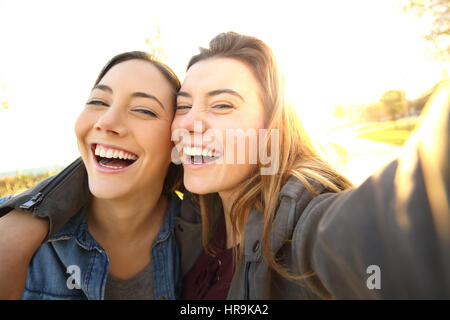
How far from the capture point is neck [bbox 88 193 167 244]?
6.69ft

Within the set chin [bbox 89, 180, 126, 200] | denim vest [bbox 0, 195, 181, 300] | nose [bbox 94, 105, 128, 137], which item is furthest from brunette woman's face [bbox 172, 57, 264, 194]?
denim vest [bbox 0, 195, 181, 300]

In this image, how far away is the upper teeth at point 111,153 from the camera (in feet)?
5.96

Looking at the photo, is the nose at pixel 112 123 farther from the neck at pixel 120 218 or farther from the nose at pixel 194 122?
the neck at pixel 120 218

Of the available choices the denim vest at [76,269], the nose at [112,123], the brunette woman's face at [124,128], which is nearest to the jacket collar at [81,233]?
the denim vest at [76,269]

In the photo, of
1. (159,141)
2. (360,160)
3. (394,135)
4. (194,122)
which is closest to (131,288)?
(159,141)

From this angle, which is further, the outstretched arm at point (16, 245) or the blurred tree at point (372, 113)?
the blurred tree at point (372, 113)

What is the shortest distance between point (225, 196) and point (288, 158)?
1.83 ft

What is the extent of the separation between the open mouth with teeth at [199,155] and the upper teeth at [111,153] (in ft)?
1.27

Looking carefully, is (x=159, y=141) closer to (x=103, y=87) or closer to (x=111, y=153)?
(x=111, y=153)

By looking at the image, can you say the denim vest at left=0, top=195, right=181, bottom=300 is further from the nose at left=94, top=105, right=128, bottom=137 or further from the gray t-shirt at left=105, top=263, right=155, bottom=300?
the nose at left=94, top=105, right=128, bottom=137

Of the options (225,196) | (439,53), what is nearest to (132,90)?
(225,196)
